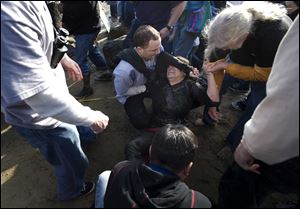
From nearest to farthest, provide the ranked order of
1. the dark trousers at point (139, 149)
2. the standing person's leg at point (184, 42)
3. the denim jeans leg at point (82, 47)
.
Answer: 1. the dark trousers at point (139, 149)
2. the denim jeans leg at point (82, 47)
3. the standing person's leg at point (184, 42)

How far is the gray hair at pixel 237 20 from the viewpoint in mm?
2256

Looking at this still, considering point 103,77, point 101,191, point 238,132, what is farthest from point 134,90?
point 101,191

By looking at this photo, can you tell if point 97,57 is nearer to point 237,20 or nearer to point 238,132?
point 238,132

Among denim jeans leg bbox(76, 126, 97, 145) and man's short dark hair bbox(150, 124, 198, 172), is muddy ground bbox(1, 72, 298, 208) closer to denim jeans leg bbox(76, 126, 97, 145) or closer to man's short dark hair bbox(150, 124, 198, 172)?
denim jeans leg bbox(76, 126, 97, 145)

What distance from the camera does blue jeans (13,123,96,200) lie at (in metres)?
1.88

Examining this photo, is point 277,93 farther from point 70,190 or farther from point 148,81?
point 148,81

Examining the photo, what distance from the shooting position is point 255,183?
1921 millimetres

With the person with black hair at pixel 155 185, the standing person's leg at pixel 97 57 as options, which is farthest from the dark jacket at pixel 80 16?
the person with black hair at pixel 155 185

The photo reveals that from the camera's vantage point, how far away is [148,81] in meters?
3.09

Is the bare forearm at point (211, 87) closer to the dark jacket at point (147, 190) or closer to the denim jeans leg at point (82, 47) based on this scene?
the dark jacket at point (147, 190)

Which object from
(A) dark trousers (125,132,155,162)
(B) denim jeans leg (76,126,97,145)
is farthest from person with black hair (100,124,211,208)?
(B) denim jeans leg (76,126,97,145)

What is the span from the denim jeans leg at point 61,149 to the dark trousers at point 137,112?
1.05 metres

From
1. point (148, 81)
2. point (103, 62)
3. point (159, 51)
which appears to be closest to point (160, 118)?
point (148, 81)

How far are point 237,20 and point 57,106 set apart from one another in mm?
1396
